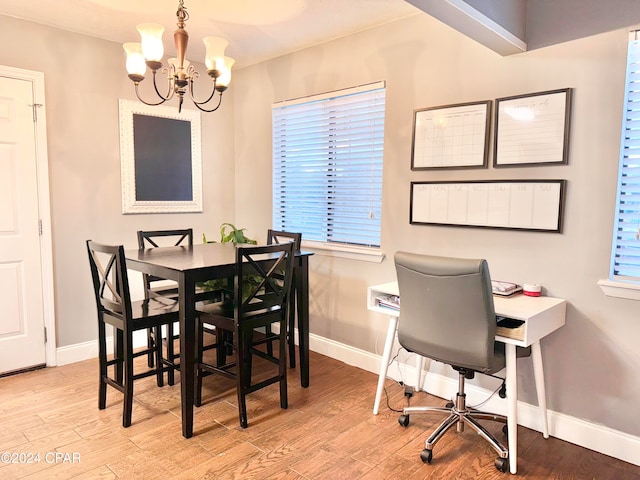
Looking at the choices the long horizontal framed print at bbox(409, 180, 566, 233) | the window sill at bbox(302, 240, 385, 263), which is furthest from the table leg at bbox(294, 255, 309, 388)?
the long horizontal framed print at bbox(409, 180, 566, 233)

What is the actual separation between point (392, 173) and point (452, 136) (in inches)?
19.3

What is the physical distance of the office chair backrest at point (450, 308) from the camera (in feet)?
6.39

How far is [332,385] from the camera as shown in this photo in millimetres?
2982

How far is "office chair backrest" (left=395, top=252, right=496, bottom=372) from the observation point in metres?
1.95

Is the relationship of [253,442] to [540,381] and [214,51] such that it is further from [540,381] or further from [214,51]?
[214,51]

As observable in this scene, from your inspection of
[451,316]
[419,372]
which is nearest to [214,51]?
[451,316]

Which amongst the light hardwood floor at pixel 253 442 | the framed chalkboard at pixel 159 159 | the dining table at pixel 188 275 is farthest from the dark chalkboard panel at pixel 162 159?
the light hardwood floor at pixel 253 442

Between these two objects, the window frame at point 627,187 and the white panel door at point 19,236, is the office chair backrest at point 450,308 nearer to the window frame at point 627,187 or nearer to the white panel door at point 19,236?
the window frame at point 627,187

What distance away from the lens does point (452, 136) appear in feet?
8.86

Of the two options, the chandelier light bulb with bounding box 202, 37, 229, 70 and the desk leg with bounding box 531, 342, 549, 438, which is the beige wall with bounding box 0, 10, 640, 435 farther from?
the chandelier light bulb with bounding box 202, 37, 229, 70

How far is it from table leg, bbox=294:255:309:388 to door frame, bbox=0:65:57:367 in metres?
1.83

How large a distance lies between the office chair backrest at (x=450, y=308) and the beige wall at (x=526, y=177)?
649mm

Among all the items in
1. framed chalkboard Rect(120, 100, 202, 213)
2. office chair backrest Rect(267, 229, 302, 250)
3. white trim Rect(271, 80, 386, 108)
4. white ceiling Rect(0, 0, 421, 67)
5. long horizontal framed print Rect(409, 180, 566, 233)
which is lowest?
office chair backrest Rect(267, 229, 302, 250)

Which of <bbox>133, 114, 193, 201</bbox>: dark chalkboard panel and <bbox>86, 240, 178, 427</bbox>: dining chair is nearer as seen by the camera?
<bbox>86, 240, 178, 427</bbox>: dining chair
